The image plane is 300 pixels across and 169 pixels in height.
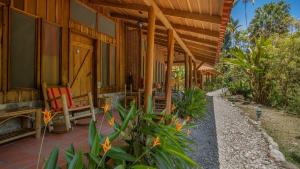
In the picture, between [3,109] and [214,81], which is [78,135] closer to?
[3,109]

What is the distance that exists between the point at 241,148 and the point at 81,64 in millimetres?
4829

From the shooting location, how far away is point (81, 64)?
21.0 ft

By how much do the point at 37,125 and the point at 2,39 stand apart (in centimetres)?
153

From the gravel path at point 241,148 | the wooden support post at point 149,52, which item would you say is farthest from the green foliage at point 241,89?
the wooden support post at point 149,52

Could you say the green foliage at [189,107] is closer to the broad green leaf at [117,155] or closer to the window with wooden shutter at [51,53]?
the window with wooden shutter at [51,53]

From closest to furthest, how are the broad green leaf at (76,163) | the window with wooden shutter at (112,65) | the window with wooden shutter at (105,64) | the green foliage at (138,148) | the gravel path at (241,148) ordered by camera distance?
the broad green leaf at (76,163) < the green foliage at (138,148) < the gravel path at (241,148) < the window with wooden shutter at (105,64) < the window with wooden shutter at (112,65)

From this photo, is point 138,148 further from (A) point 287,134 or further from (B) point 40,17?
(A) point 287,134

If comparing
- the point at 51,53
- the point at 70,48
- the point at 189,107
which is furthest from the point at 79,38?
the point at 189,107

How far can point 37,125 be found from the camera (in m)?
4.06

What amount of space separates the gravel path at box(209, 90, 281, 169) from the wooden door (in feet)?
12.7

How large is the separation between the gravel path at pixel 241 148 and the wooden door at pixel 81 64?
153 inches

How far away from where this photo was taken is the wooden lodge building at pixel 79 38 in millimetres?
4238

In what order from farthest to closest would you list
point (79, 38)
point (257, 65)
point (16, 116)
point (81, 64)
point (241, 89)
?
point (241, 89) → point (257, 65) → point (81, 64) → point (79, 38) → point (16, 116)

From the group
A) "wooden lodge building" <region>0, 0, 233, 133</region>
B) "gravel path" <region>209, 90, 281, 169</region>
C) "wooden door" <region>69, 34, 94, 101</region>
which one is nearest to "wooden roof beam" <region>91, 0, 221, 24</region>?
"wooden lodge building" <region>0, 0, 233, 133</region>
